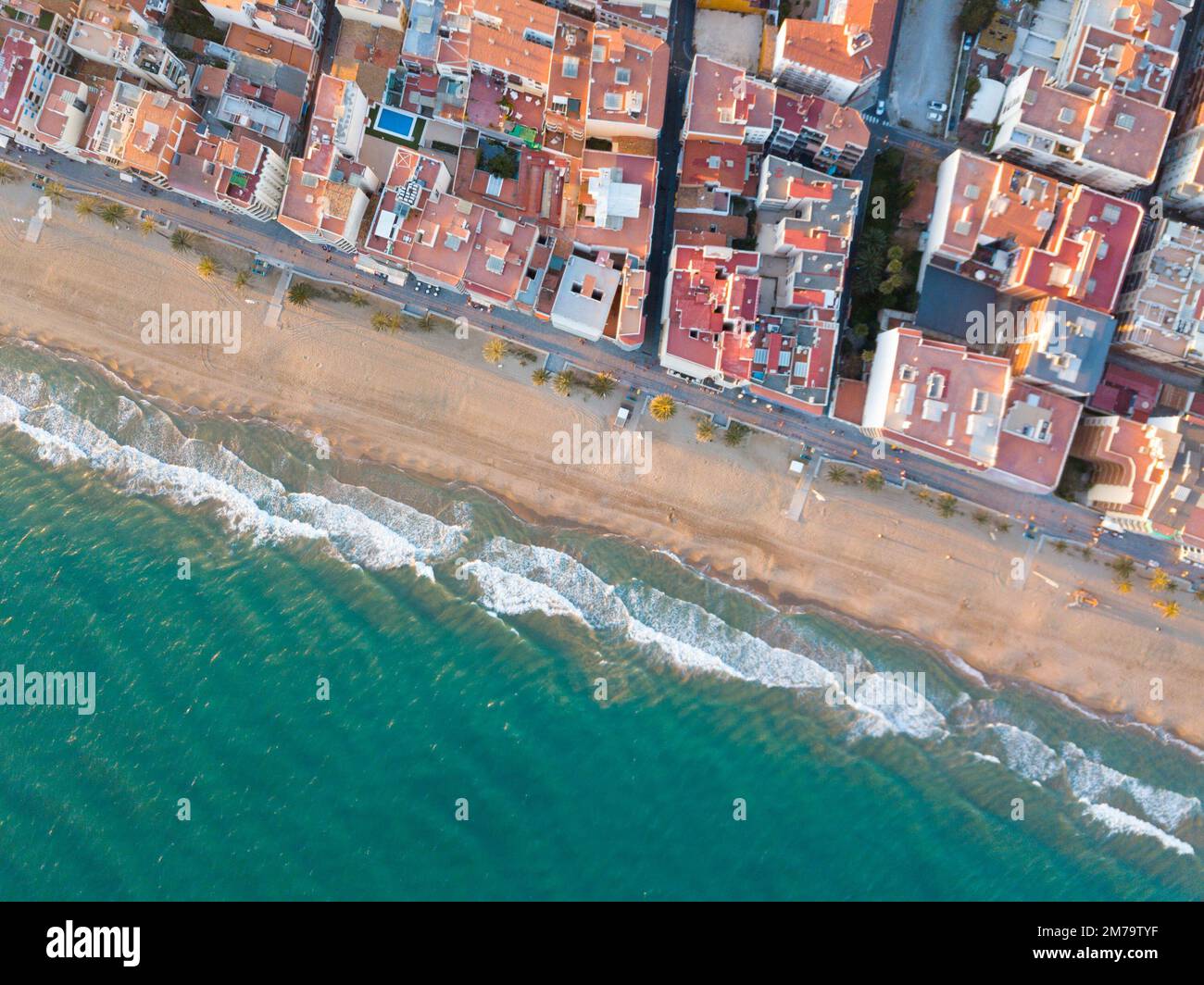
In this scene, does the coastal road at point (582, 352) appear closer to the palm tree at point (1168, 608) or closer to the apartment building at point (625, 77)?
the palm tree at point (1168, 608)

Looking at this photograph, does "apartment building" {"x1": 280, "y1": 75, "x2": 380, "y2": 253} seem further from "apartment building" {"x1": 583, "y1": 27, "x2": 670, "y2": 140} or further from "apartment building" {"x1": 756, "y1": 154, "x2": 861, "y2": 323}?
"apartment building" {"x1": 756, "y1": 154, "x2": 861, "y2": 323}

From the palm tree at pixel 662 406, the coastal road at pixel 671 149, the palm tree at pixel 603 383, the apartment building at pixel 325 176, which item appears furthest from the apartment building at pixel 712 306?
the apartment building at pixel 325 176

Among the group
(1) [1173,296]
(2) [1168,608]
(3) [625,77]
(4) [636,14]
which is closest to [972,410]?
(1) [1173,296]

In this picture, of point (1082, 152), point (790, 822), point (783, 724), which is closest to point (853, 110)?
point (1082, 152)

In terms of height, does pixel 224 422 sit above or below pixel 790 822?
above

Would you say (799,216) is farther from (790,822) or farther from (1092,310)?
(790,822)
